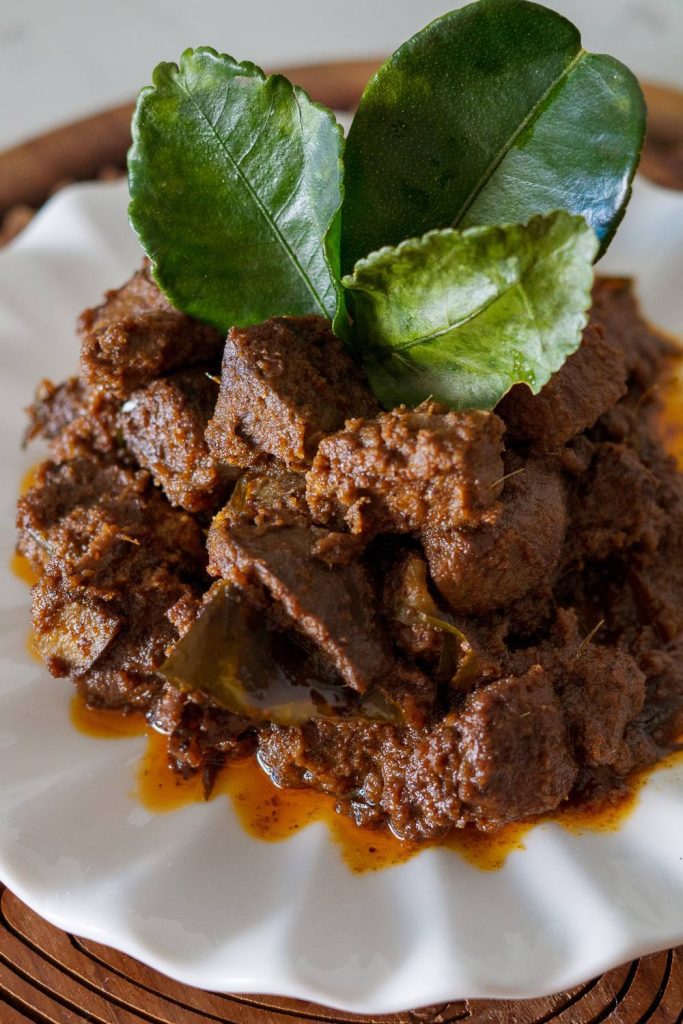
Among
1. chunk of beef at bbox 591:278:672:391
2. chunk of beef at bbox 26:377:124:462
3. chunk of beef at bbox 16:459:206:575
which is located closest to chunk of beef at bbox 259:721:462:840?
chunk of beef at bbox 16:459:206:575

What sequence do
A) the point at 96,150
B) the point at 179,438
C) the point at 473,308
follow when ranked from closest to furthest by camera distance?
the point at 473,308, the point at 179,438, the point at 96,150

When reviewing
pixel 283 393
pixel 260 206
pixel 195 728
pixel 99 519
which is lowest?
pixel 195 728

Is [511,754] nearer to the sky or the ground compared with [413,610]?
nearer to the ground

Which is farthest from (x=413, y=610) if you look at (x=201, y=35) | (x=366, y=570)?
(x=201, y=35)

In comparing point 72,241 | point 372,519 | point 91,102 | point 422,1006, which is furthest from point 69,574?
point 91,102

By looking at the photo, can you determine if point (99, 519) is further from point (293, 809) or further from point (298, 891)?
point (298, 891)
